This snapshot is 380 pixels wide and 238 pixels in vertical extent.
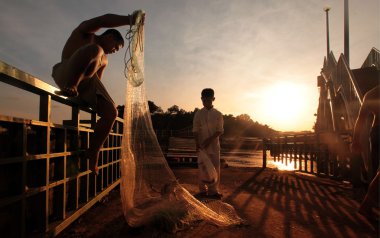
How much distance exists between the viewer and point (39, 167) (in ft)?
7.90

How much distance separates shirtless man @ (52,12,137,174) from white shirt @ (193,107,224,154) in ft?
8.93

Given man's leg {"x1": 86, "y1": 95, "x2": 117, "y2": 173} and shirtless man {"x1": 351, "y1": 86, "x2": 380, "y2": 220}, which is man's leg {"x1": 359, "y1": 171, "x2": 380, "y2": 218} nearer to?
shirtless man {"x1": 351, "y1": 86, "x2": 380, "y2": 220}

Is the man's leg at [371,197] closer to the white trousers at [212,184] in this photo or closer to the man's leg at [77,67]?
the white trousers at [212,184]

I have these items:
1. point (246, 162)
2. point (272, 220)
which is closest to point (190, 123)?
point (246, 162)

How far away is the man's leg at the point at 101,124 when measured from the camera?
3129mm

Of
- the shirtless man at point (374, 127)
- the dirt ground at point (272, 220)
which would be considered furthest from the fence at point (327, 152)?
the shirtless man at point (374, 127)

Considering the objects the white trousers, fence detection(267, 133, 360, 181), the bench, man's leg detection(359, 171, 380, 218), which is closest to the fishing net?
man's leg detection(359, 171, 380, 218)

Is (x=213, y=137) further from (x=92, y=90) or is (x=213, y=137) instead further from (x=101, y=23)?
(x=101, y=23)

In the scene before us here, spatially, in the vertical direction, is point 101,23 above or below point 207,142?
above

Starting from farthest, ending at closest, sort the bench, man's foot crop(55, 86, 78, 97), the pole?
1. the pole
2. the bench
3. man's foot crop(55, 86, 78, 97)

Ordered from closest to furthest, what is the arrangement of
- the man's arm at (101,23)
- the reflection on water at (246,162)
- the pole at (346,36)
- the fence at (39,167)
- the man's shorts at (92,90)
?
the fence at (39,167) < the man's arm at (101,23) < the man's shorts at (92,90) < the pole at (346,36) < the reflection on water at (246,162)

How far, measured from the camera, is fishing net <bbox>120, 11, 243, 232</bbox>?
309 cm

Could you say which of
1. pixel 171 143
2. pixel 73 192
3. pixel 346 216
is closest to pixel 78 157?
pixel 73 192

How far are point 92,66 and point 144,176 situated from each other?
1.33 m
